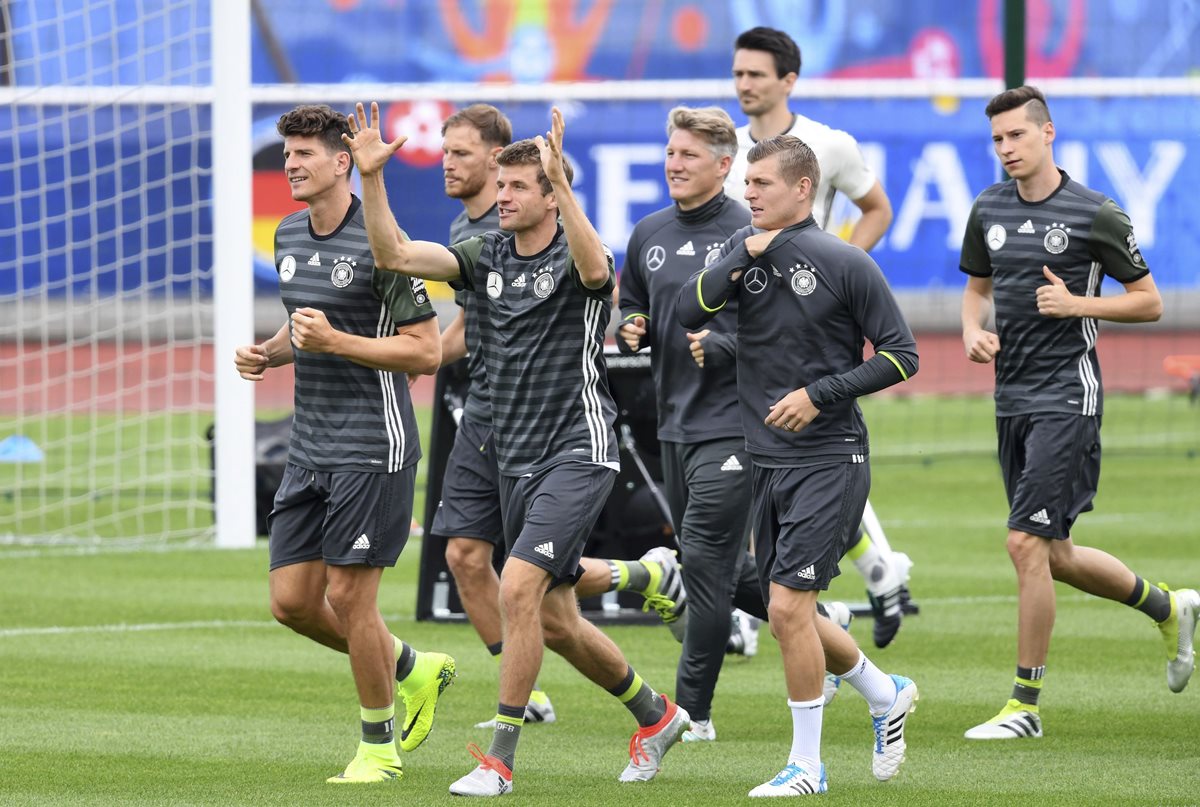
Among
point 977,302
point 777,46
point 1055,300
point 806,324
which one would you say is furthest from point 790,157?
point 777,46

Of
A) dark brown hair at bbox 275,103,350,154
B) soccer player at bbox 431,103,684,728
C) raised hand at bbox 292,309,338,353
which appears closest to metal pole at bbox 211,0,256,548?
soccer player at bbox 431,103,684,728

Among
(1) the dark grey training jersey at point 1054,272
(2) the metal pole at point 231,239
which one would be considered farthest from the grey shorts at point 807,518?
(2) the metal pole at point 231,239

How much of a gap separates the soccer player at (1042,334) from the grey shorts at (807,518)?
126 cm

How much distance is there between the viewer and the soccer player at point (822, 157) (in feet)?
28.1

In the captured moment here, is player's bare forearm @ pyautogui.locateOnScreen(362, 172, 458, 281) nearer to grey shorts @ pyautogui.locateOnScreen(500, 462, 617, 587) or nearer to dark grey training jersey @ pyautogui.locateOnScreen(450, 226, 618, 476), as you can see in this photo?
dark grey training jersey @ pyautogui.locateOnScreen(450, 226, 618, 476)

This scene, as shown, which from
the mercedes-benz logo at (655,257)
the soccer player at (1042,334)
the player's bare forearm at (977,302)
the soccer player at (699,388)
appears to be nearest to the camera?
the soccer player at (699,388)

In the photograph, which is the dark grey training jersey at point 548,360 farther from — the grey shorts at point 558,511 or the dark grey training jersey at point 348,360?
the dark grey training jersey at point 348,360

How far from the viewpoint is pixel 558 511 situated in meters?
6.29

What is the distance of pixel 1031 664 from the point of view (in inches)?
289

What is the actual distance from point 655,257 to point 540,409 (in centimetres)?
109

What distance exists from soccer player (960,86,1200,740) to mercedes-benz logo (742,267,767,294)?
1.30m

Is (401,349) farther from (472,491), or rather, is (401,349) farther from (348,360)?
(472,491)

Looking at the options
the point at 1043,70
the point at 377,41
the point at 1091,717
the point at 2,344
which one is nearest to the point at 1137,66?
the point at 1043,70

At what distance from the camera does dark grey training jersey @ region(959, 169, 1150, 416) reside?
7375 millimetres
